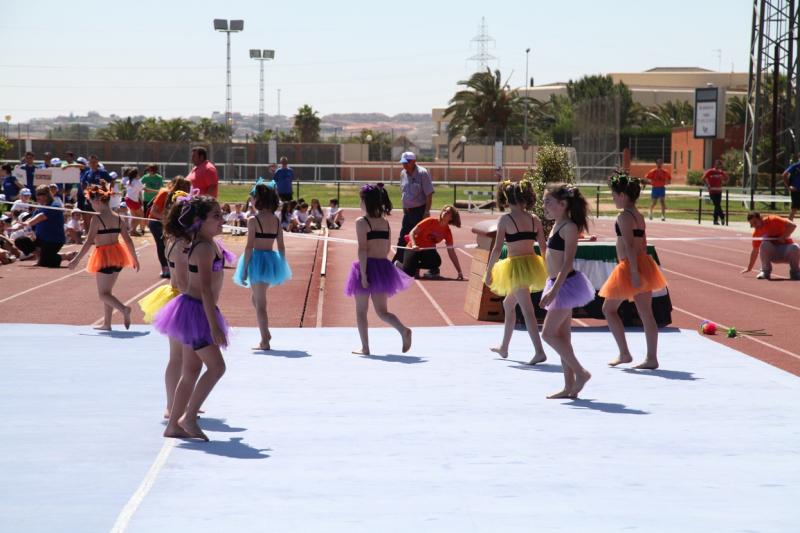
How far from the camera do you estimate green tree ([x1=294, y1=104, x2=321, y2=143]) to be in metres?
130

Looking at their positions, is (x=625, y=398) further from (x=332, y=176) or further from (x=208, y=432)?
(x=332, y=176)

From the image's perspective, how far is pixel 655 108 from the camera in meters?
123

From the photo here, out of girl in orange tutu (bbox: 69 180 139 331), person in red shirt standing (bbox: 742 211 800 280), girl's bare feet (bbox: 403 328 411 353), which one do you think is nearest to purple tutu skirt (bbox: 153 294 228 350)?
girl's bare feet (bbox: 403 328 411 353)

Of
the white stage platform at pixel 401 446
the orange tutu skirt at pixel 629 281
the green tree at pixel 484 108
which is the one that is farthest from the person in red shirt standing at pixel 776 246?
the green tree at pixel 484 108

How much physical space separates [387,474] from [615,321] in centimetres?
440

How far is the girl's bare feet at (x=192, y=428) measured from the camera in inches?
284

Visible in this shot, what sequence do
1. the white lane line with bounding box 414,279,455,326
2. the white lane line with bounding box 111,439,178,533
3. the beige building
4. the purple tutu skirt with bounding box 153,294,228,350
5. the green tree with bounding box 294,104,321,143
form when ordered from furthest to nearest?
the beige building → the green tree with bounding box 294,104,321,143 → the white lane line with bounding box 414,279,455,326 → the purple tutu skirt with bounding box 153,294,228,350 → the white lane line with bounding box 111,439,178,533

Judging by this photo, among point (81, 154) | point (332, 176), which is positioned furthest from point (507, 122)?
point (81, 154)

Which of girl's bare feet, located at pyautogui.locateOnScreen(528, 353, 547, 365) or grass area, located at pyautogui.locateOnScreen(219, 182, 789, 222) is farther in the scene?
grass area, located at pyautogui.locateOnScreen(219, 182, 789, 222)

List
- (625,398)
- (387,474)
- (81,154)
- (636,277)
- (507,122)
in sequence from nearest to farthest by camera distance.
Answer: (387,474), (625,398), (636,277), (81,154), (507,122)

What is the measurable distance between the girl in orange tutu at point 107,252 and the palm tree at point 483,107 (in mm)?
82822

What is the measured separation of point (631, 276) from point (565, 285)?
1573 mm

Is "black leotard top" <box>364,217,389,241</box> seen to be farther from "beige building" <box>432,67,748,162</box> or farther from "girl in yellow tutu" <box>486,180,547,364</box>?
"beige building" <box>432,67,748,162</box>

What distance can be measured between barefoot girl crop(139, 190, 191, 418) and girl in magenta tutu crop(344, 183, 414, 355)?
301cm
